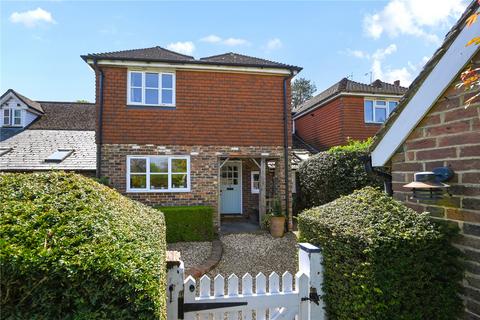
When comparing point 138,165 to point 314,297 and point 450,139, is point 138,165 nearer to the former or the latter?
point 314,297

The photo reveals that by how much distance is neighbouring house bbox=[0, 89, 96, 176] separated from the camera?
1117cm

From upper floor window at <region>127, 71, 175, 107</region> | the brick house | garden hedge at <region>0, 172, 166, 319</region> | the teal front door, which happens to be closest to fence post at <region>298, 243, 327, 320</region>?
garden hedge at <region>0, 172, 166, 319</region>

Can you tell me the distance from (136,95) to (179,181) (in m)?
3.54

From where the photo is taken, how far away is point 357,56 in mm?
10656

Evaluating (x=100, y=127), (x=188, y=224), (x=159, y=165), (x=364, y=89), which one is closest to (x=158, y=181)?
(x=159, y=165)

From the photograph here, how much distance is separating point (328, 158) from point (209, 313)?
966 cm

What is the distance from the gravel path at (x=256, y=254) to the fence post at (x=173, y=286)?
383cm

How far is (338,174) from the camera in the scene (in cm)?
1084

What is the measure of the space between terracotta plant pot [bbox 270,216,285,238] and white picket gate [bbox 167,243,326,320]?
6822mm

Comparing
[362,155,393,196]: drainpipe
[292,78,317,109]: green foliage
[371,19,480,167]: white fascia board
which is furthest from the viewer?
[292,78,317,109]: green foliage

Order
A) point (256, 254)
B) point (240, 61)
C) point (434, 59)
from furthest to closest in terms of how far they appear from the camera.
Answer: point (240, 61), point (256, 254), point (434, 59)

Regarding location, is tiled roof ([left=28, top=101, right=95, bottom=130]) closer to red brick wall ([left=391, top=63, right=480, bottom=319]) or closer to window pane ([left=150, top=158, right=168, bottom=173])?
window pane ([left=150, top=158, right=168, bottom=173])

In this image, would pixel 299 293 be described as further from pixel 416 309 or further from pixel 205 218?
pixel 205 218

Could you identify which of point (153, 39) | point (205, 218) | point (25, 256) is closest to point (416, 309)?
point (25, 256)
